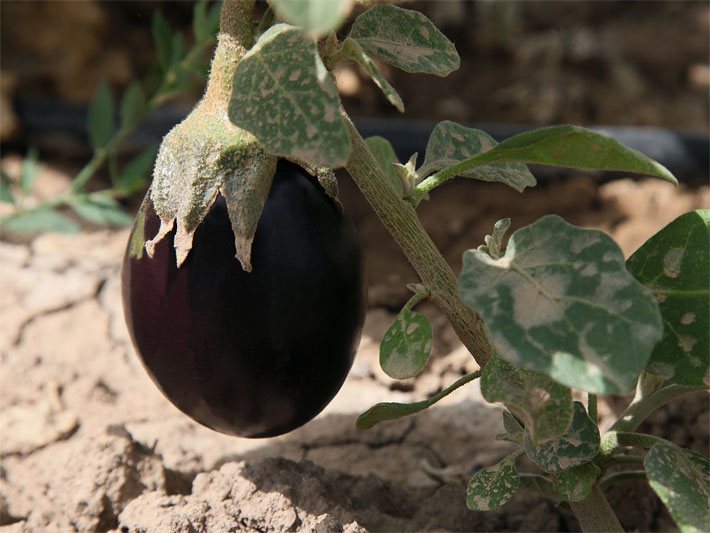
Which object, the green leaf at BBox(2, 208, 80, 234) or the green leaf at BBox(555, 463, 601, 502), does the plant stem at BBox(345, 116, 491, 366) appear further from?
the green leaf at BBox(2, 208, 80, 234)

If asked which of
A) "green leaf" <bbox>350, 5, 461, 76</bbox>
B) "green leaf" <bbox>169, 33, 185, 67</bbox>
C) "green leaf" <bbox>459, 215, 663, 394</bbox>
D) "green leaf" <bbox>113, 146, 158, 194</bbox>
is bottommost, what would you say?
"green leaf" <bbox>113, 146, 158, 194</bbox>

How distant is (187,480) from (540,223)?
2.13 feet

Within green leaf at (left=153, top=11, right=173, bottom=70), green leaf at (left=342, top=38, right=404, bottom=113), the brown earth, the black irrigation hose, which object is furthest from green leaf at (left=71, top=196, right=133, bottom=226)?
green leaf at (left=342, top=38, right=404, bottom=113)

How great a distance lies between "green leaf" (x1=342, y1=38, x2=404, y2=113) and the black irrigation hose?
163 cm

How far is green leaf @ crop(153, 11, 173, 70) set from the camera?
1.81 meters

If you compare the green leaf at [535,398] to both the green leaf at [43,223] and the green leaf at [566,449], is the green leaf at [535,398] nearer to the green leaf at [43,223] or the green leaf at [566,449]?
the green leaf at [566,449]

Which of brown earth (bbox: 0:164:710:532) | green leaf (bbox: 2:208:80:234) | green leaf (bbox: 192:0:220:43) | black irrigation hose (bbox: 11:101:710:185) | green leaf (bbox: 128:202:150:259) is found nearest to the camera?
green leaf (bbox: 128:202:150:259)

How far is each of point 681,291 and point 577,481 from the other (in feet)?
0.68

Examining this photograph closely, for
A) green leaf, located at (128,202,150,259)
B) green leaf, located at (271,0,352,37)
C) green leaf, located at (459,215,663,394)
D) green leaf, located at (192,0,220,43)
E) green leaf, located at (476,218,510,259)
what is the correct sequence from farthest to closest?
green leaf, located at (192,0,220,43) < green leaf, located at (128,202,150,259) < green leaf, located at (476,218,510,259) < green leaf, located at (459,215,663,394) < green leaf, located at (271,0,352,37)

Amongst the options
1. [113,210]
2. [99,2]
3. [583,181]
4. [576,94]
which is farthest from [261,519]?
[576,94]

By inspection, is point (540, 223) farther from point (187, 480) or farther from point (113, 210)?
point (113, 210)

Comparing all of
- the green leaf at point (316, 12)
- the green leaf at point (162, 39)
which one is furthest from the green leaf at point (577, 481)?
the green leaf at point (162, 39)

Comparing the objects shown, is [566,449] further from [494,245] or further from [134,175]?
[134,175]

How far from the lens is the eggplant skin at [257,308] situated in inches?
34.5
